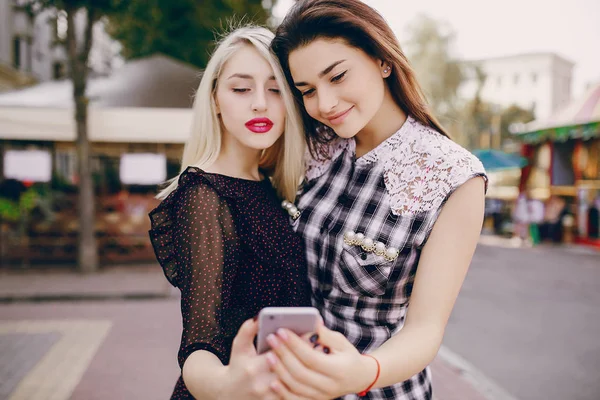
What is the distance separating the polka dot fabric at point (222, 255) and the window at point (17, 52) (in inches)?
860

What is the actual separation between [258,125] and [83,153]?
765 cm

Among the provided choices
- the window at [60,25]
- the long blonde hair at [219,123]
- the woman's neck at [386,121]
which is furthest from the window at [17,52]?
the woman's neck at [386,121]

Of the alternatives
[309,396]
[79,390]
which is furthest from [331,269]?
[79,390]

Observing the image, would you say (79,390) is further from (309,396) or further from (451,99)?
(451,99)

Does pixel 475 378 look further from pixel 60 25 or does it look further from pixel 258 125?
pixel 60 25

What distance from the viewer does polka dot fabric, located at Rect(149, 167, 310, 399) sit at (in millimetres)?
1189

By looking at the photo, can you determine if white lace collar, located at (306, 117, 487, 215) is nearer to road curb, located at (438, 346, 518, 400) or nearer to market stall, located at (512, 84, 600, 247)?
road curb, located at (438, 346, 518, 400)

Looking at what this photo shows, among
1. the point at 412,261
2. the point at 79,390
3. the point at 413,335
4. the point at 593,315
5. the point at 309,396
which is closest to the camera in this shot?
the point at 309,396

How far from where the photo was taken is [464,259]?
1.22 meters

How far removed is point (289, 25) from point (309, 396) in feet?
3.53

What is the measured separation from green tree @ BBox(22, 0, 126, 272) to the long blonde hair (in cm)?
686

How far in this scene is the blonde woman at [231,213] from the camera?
1189 millimetres

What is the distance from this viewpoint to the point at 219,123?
1.59 metres

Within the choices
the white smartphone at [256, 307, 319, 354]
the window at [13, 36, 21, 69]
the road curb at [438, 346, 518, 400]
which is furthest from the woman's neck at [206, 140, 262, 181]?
the window at [13, 36, 21, 69]
